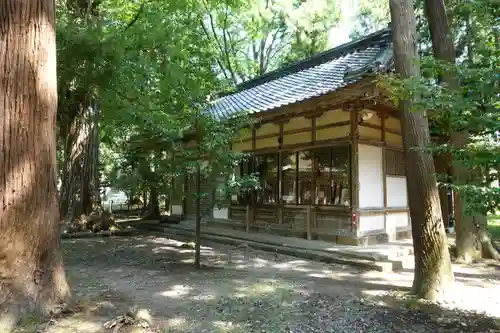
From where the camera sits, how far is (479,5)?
11.6ft

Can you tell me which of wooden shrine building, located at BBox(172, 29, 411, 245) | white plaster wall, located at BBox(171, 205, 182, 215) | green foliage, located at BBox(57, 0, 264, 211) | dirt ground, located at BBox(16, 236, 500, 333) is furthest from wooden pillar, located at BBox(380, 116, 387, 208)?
white plaster wall, located at BBox(171, 205, 182, 215)

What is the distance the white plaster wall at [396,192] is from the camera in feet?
28.9

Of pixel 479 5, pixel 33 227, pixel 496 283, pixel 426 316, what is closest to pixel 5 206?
pixel 33 227

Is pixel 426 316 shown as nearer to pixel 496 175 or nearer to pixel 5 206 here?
pixel 496 175

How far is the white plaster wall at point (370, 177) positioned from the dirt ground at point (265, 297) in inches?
81.3

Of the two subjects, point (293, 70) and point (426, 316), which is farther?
point (293, 70)

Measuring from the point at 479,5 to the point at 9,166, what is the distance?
4.71 metres

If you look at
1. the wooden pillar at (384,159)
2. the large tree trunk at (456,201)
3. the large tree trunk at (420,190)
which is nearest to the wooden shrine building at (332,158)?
the wooden pillar at (384,159)

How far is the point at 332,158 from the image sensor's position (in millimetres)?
8305

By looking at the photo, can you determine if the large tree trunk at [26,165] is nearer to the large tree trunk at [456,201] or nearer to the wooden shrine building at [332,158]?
the wooden shrine building at [332,158]

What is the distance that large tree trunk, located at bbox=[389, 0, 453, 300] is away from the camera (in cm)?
437

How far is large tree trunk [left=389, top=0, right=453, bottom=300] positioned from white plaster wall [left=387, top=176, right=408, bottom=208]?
4.39 m

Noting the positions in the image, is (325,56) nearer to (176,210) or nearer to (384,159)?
(384,159)

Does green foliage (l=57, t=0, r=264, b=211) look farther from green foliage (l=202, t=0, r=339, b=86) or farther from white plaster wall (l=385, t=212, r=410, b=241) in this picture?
green foliage (l=202, t=0, r=339, b=86)
